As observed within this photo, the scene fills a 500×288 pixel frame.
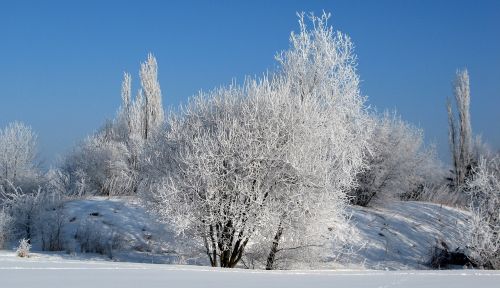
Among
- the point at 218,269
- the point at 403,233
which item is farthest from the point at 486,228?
the point at 218,269

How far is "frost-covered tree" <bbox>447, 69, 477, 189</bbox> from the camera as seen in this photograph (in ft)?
110

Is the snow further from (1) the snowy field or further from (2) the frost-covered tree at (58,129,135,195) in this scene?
(2) the frost-covered tree at (58,129,135,195)

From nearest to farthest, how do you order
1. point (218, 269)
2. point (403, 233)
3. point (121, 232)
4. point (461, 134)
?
point (218, 269)
point (121, 232)
point (403, 233)
point (461, 134)

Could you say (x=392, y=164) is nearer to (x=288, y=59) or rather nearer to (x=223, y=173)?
(x=288, y=59)

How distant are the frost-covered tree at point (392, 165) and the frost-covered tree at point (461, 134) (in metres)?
6.53

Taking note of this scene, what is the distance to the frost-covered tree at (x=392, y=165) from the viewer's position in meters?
23.5

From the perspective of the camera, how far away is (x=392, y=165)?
78.6 feet

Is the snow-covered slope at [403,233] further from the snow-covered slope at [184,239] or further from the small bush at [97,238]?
the small bush at [97,238]

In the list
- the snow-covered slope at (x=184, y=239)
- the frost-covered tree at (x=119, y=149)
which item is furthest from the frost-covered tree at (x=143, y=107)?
the snow-covered slope at (x=184, y=239)

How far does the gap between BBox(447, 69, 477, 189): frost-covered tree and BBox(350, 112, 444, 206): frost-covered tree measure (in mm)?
6527

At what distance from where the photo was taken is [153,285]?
768cm

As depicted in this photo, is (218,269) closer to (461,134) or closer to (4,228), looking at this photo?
(4,228)

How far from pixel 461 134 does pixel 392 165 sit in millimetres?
12523

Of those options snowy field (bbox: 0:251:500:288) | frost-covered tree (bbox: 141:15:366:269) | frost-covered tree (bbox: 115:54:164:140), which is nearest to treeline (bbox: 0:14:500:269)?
frost-covered tree (bbox: 141:15:366:269)
